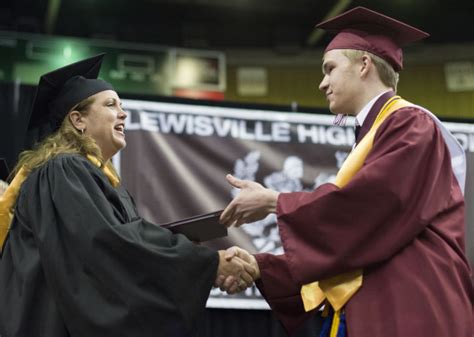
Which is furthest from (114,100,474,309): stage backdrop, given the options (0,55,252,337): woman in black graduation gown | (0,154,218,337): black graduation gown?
(0,154,218,337): black graduation gown

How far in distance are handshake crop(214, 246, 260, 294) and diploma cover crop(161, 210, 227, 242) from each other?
0.10 meters

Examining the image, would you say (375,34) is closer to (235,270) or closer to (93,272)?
(235,270)

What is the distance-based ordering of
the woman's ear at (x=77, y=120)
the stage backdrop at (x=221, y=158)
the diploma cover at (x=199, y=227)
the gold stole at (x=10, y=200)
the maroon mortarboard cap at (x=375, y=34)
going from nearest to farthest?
the maroon mortarboard cap at (x=375, y=34) < the diploma cover at (x=199, y=227) < the gold stole at (x=10, y=200) < the woman's ear at (x=77, y=120) < the stage backdrop at (x=221, y=158)

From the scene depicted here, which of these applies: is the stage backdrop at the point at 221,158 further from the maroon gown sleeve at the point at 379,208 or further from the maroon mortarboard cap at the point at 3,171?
the maroon gown sleeve at the point at 379,208

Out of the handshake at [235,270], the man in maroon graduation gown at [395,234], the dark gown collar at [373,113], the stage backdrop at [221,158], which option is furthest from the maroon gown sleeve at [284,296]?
the stage backdrop at [221,158]

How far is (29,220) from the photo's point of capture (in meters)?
2.88

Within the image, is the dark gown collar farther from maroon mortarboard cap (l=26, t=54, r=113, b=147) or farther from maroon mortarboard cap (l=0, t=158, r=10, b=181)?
maroon mortarboard cap (l=0, t=158, r=10, b=181)

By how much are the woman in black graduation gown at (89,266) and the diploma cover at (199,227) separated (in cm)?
8

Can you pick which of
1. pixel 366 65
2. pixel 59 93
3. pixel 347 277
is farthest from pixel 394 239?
pixel 59 93

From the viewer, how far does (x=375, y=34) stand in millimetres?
2816

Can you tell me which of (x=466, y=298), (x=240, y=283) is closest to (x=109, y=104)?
(x=240, y=283)

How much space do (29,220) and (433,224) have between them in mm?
1382

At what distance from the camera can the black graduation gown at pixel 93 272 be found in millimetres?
2674

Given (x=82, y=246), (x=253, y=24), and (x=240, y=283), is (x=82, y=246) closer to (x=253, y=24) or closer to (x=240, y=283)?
(x=240, y=283)
